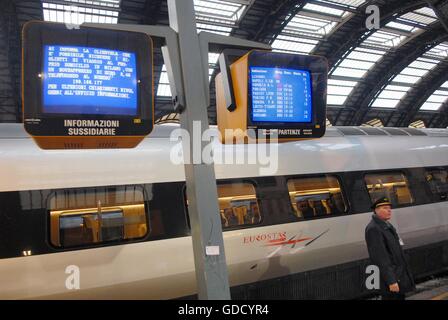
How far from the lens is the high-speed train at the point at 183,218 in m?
4.21

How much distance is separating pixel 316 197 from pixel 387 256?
191cm

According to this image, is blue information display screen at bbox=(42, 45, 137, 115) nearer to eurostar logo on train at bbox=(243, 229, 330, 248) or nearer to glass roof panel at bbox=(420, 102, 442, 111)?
eurostar logo on train at bbox=(243, 229, 330, 248)

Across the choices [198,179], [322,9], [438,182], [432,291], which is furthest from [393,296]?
[322,9]

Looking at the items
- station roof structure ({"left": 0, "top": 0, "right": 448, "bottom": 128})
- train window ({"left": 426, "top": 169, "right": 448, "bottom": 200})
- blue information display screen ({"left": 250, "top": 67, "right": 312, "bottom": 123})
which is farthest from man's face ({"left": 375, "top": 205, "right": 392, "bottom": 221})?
station roof structure ({"left": 0, "top": 0, "right": 448, "bottom": 128})

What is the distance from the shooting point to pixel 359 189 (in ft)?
21.7

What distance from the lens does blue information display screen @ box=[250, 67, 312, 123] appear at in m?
3.07

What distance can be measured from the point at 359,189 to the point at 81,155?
4.37 m

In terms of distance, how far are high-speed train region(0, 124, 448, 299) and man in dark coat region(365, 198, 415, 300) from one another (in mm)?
1449

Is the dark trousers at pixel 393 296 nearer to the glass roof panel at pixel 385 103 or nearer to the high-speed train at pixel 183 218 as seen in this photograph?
the high-speed train at pixel 183 218

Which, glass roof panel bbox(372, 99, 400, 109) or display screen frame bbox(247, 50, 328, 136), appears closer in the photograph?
display screen frame bbox(247, 50, 328, 136)

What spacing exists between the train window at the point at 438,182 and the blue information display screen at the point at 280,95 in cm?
549

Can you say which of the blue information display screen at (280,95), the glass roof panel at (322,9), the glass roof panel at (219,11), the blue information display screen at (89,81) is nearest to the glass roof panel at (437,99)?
the glass roof panel at (322,9)

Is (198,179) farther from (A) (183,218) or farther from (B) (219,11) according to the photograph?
(B) (219,11)

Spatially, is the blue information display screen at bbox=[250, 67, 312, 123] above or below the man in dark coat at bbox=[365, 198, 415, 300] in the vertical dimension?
above
